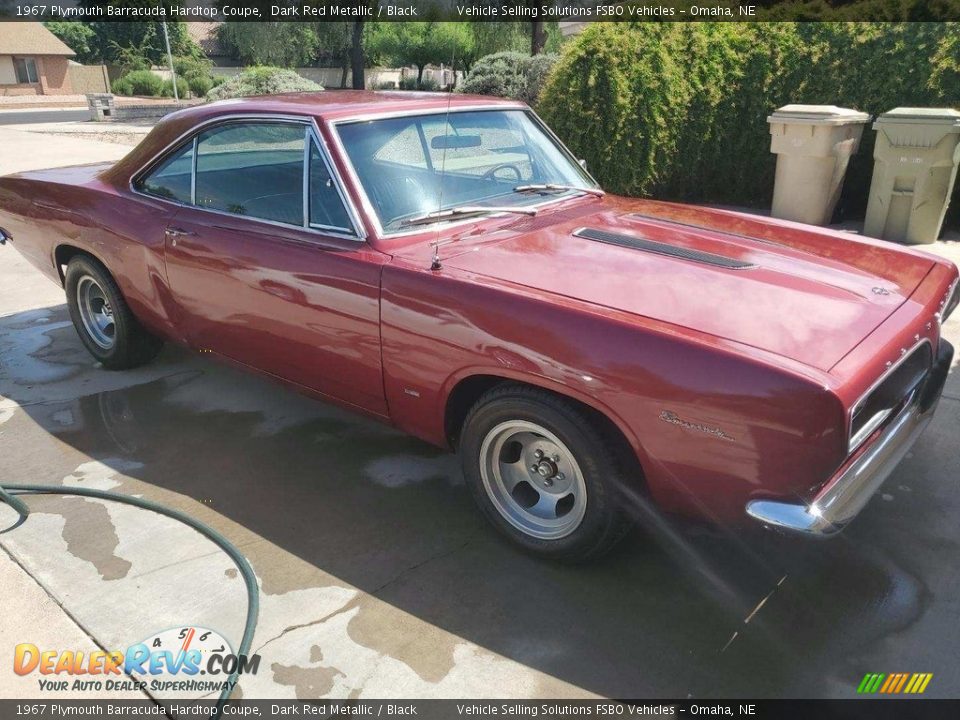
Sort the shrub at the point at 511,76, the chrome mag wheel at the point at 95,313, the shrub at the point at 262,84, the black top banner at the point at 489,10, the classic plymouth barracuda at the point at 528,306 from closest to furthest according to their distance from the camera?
the classic plymouth barracuda at the point at 528,306, the chrome mag wheel at the point at 95,313, the black top banner at the point at 489,10, the shrub at the point at 511,76, the shrub at the point at 262,84

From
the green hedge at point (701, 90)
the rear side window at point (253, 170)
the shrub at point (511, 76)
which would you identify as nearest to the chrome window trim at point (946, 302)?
the rear side window at point (253, 170)

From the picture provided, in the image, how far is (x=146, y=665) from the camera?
7.93 feet

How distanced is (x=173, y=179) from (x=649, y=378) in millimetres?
2892

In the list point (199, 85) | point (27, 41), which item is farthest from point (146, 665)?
point (27, 41)

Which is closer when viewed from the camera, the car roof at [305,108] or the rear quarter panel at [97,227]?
the car roof at [305,108]

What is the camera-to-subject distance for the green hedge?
859cm

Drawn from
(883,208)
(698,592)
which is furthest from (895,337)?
(883,208)

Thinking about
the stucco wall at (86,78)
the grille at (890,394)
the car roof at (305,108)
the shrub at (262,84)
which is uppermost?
the stucco wall at (86,78)

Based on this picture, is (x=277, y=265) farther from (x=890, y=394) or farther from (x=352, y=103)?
(x=890, y=394)

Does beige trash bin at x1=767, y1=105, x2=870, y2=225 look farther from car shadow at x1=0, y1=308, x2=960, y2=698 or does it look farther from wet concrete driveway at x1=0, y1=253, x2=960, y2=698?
car shadow at x1=0, y1=308, x2=960, y2=698

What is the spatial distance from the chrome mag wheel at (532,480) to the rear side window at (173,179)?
2169 mm

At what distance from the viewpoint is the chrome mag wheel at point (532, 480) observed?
9.07 feet

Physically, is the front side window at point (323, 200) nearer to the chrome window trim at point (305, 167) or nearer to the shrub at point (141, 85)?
the chrome window trim at point (305, 167)

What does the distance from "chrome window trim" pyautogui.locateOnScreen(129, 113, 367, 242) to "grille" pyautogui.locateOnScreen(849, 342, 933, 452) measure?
192cm
